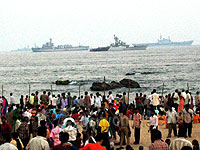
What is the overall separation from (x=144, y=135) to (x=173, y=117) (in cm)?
144

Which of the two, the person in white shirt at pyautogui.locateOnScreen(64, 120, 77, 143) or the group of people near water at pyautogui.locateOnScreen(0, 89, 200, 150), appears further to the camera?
the person in white shirt at pyautogui.locateOnScreen(64, 120, 77, 143)

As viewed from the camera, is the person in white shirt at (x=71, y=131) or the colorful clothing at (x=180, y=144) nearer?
the colorful clothing at (x=180, y=144)

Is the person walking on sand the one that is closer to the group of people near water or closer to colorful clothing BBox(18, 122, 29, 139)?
the group of people near water

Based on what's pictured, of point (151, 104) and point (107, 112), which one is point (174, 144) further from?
point (151, 104)

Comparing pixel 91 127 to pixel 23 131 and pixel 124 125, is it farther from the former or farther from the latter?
pixel 23 131

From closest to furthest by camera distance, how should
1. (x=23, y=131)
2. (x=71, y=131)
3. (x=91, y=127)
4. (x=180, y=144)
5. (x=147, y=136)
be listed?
(x=180, y=144) → (x=71, y=131) → (x=23, y=131) → (x=91, y=127) → (x=147, y=136)

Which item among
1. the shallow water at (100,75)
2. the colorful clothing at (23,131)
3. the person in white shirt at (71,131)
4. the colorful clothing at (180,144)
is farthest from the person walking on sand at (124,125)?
the shallow water at (100,75)

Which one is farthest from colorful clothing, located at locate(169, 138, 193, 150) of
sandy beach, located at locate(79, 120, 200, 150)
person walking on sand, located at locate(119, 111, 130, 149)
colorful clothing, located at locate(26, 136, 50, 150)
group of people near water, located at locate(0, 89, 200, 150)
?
sandy beach, located at locate(79, 120, 200, 150)

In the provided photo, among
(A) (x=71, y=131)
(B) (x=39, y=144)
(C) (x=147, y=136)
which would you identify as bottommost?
(C) (x=147, y=136)

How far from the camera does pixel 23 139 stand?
28.9ft

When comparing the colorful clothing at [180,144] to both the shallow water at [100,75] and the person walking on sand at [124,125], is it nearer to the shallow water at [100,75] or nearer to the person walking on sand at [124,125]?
the person walking on sand at [124,125]

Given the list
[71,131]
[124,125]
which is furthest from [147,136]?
[71,131]

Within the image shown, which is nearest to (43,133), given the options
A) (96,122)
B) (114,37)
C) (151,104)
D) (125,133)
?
(96,122)

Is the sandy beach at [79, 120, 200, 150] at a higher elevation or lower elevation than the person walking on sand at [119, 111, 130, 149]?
lower
